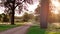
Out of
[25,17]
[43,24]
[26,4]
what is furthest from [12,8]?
[25,17]

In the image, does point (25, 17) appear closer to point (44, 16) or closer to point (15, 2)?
point (15, 2)

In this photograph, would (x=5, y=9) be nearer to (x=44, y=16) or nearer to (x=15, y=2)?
(x=15, y=2)

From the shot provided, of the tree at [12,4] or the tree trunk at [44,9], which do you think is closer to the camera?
the tree trunk at [44,9]

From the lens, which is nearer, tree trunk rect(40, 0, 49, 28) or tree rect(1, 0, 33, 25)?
tree trunk rect(40, 0, 49, 28)

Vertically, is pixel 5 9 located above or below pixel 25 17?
above

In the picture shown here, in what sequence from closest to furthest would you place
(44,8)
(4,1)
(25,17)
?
(44,8) < (4,1) < (25,17)

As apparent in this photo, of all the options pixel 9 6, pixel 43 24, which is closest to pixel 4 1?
pixel 9 6

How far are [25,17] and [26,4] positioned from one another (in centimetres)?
3880

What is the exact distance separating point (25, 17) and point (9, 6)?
→ 38268mm

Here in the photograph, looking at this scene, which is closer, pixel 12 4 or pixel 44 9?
pixel 44 9

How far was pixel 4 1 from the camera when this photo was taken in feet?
139

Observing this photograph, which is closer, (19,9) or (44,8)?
(44,8)

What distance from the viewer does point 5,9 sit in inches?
1724

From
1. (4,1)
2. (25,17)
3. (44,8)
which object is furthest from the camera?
(25,17)
